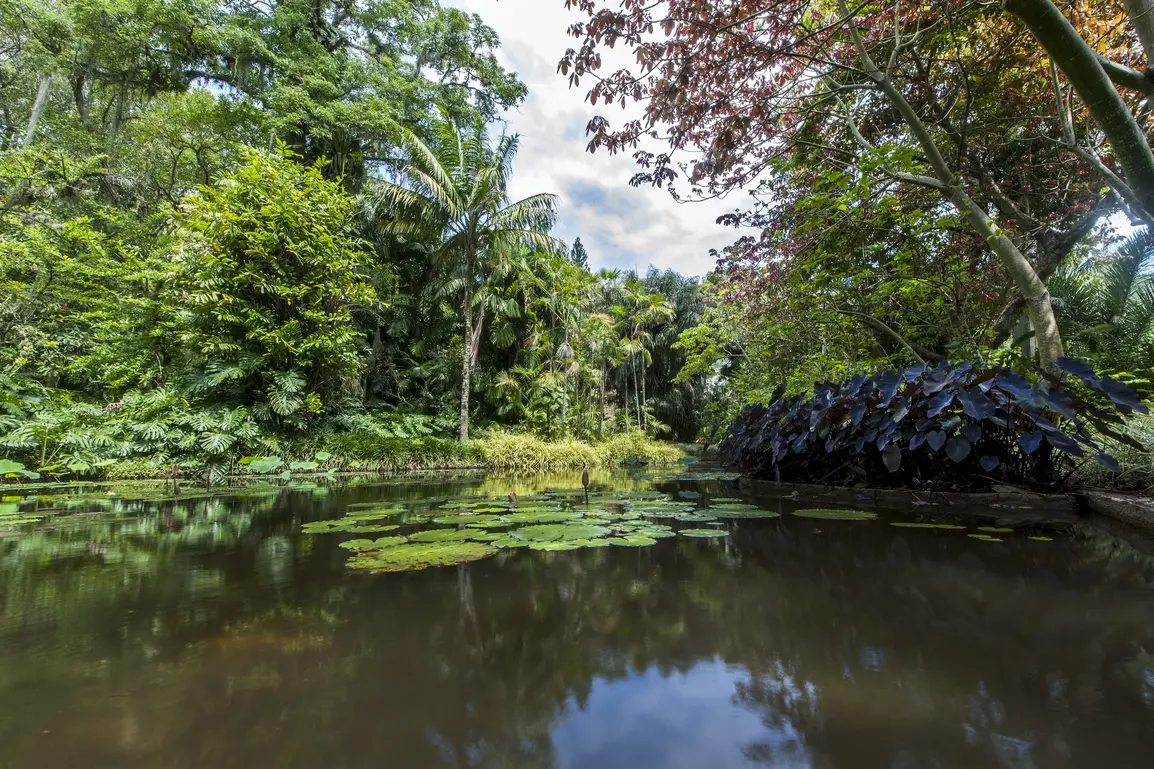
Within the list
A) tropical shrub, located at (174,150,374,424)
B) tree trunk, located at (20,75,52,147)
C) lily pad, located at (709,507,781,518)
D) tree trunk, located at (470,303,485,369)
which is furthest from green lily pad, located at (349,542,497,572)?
tree trunk, located at (20,75,52,147)

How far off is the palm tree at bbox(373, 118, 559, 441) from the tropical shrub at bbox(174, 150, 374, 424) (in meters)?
1.86

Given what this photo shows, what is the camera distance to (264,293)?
8.62 metres

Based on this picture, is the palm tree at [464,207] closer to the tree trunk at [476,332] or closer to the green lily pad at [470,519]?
the tree trunk at [476,332]

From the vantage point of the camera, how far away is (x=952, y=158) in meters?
5.15

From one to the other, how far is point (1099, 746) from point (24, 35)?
1950 cm

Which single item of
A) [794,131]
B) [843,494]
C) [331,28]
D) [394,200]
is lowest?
[843,494]

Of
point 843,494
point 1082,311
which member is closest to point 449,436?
point 843,494

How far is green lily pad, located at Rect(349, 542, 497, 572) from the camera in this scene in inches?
77.5

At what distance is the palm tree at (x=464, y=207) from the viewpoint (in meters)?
10.4

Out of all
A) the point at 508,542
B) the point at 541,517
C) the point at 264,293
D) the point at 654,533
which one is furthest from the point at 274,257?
the point at 654,533

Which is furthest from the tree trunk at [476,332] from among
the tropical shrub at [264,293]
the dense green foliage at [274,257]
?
the tropical shrub at [264,293]

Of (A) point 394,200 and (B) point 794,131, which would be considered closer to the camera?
(B) point 794,131

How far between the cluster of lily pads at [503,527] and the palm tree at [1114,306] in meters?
6.50

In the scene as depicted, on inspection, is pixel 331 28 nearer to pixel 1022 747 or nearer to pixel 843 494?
pixel 843 494
